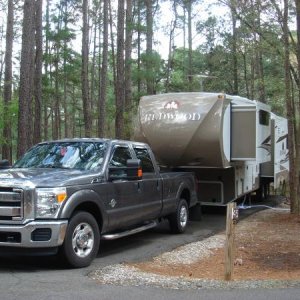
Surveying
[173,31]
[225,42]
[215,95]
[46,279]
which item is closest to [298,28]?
[215,95]

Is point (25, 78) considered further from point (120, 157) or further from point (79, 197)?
point (79, 197)

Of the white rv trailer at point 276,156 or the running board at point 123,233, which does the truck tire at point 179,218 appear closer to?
the running board at point 123,233

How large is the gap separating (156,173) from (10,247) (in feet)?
12.8

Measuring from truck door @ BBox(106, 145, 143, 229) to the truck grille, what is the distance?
64.5 inches

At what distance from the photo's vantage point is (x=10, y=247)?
7215mm

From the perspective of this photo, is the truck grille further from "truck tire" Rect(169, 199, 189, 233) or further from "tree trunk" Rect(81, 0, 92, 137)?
"tree trunk" Rect(81, 0, 92, 137)

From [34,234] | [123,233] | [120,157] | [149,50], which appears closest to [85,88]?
[149,50]

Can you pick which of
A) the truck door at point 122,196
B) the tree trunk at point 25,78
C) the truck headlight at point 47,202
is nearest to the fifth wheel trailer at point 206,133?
the truck door at point 122,196

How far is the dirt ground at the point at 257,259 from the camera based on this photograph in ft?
25.4

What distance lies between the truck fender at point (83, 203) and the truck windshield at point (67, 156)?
28.0 inches

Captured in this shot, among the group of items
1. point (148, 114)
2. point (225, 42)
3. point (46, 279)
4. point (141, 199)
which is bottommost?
point (46, 279)

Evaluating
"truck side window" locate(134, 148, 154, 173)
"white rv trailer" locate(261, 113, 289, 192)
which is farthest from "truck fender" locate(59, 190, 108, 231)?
"white rv trailer" locate(261, 113, 289, 192)

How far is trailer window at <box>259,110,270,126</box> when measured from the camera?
47.6 feet

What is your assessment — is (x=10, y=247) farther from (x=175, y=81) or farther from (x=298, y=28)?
(x=175, y=81)
